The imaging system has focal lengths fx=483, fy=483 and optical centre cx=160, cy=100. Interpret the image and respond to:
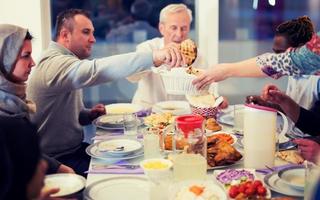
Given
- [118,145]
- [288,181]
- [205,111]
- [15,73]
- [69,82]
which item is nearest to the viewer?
[288,181]

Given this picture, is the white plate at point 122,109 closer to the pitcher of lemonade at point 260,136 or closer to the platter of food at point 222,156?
the platter of food at point 222,156

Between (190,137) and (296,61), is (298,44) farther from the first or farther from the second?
(190,137)

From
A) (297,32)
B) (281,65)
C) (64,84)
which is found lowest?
(64,84)

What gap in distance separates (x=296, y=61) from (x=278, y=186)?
1.97 feet

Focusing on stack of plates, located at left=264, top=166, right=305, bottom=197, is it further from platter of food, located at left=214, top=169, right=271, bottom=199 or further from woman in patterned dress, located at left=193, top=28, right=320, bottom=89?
woman in patterned dress, located at left=193, top=28, right=320, bottom=89

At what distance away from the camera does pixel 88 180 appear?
1695 mm

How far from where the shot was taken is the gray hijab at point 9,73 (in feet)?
6.91

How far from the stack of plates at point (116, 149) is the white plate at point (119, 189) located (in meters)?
0.25

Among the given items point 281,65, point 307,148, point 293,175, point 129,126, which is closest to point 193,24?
point 129,126

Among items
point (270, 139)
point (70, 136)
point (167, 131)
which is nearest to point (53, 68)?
point (70, 136)

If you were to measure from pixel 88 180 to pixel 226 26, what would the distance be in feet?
10.0

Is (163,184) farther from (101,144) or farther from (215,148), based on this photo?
(101,144)

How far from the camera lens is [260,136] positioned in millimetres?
1783

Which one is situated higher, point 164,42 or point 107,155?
point 164,42
